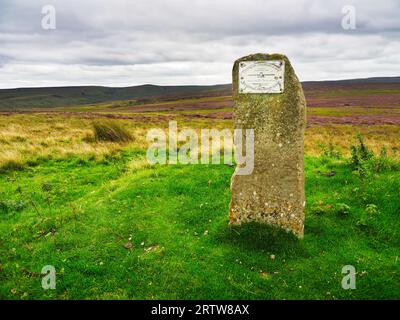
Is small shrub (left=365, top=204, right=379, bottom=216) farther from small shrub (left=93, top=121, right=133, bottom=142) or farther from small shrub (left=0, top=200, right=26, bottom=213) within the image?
small shrub (left=93, top=121, right=133, bottom=142)

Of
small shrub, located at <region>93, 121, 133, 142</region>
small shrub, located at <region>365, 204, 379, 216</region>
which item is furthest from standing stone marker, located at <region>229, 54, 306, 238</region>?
small shrub, located at <region>93, 121, 133, 142</region>

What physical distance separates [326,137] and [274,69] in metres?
22.2

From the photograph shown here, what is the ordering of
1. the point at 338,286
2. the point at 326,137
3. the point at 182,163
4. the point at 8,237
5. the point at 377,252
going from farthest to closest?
the point at 326,137
the point at 182,163
the point at 8,237
the point at 377,252
the point at 338,286

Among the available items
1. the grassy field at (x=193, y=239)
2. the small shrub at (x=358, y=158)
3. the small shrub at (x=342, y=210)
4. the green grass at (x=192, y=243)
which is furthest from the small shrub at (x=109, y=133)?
the small shrub at (x=342, y=210)

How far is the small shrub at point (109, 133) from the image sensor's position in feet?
69.7

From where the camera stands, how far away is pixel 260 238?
7.74m

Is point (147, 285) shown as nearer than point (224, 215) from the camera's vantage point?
Yes

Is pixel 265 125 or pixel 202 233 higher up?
pixel 265 125

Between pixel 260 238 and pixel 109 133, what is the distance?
1553 cm

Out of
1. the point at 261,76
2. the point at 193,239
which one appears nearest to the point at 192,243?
the point at 193,239

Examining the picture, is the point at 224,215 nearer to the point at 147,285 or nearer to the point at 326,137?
the point at 147,285
